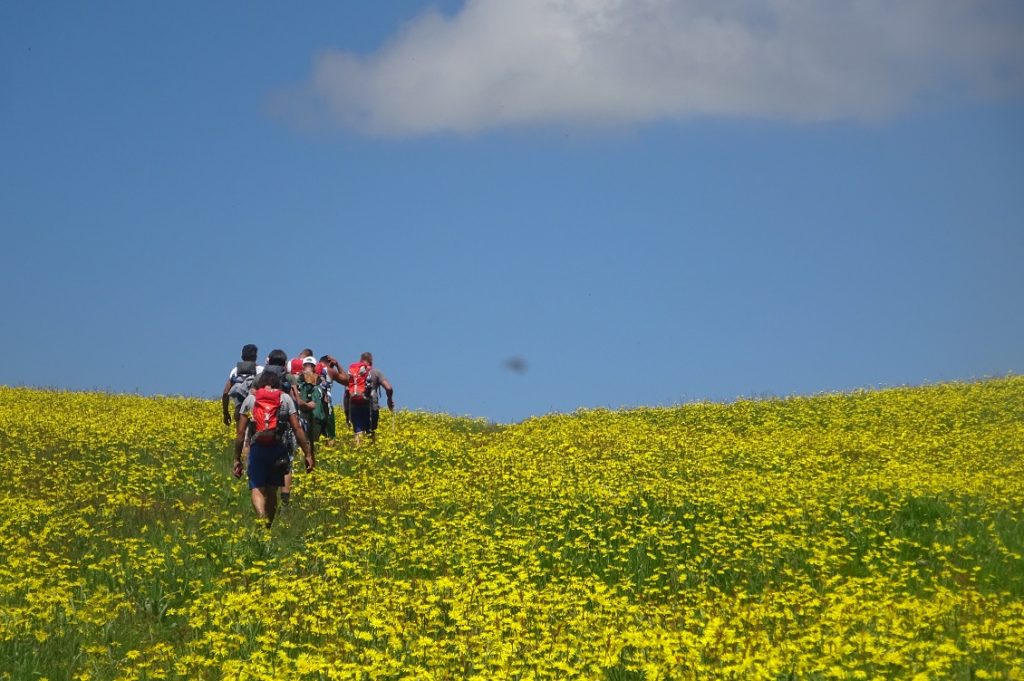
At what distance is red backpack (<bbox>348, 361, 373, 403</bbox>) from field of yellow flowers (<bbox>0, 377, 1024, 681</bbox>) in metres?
1.15

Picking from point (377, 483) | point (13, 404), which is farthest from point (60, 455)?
point (13, 404)

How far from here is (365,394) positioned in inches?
967

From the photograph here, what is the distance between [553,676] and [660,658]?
1.01 metres

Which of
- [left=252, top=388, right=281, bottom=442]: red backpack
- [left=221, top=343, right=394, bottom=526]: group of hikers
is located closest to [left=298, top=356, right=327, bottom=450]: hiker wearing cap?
[left=221, top=343, right=394, bottom=526]: group of hikers

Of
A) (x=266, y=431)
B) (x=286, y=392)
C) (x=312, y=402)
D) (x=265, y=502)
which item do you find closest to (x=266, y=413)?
(x=266, y=431)

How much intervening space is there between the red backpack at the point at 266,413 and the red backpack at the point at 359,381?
28.8 ft

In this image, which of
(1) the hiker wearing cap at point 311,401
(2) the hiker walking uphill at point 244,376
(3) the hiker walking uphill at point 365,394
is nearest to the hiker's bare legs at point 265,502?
(2) the hiker walking uphill at point 244,376

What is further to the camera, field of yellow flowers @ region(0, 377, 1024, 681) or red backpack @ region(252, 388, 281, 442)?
red backpack @ region(252, 388, 281, 442)

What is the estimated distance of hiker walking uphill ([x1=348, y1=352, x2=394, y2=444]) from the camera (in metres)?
24.5

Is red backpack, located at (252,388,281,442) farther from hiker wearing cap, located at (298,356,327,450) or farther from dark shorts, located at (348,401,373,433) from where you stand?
dark shorts, located at (348,401,373,433)

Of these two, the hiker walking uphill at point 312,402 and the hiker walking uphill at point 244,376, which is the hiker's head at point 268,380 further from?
the hiker walking uphill at point 312,402

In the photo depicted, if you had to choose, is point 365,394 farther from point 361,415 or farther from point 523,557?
point 523,557

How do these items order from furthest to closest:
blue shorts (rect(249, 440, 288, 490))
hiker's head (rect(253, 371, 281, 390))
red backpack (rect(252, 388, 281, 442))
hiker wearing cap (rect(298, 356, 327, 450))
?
hiker wearing cap (rect(298, 356, 327, 450)) → hiker's head (rect(253, 371, 281, 390)) → blue shorts (rect(249, 440, 288, 490)) → red backpack (rect(252, 388, 281, 442))

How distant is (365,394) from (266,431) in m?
9.10
